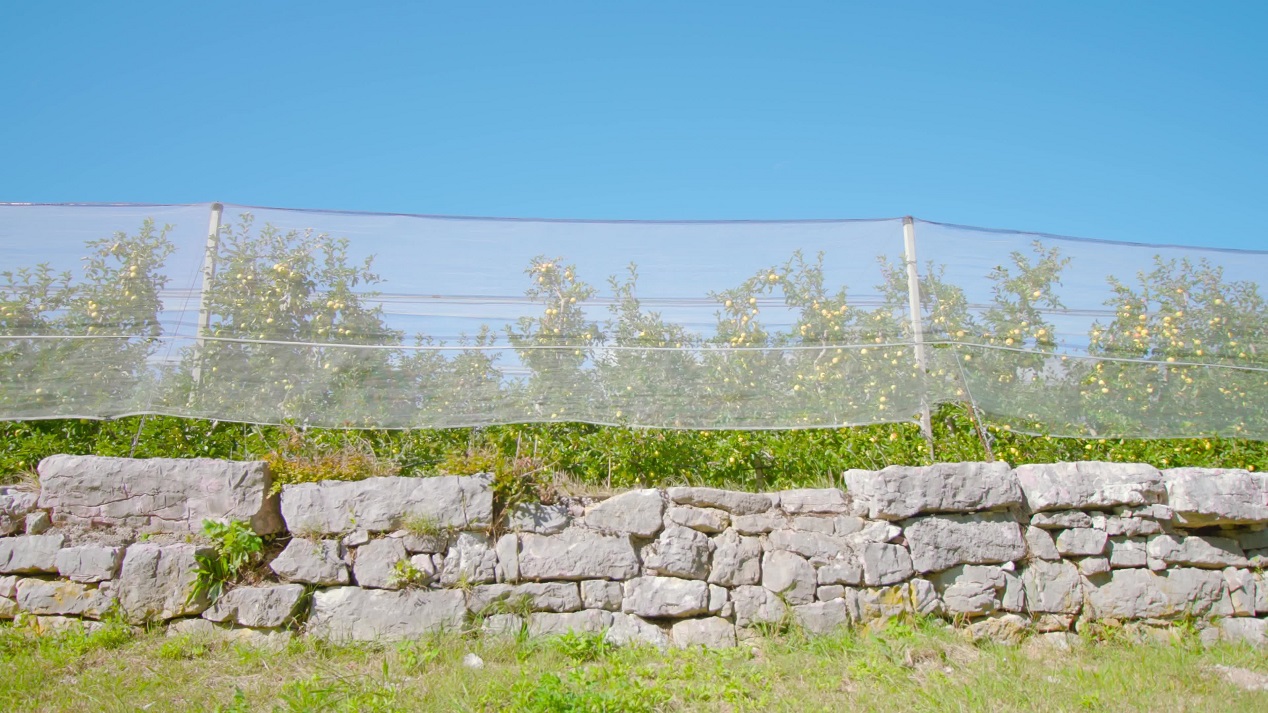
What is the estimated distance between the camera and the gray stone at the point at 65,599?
3900 mm

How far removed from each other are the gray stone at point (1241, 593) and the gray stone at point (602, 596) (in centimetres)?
299

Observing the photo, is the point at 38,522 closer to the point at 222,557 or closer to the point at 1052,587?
the point at 222,557

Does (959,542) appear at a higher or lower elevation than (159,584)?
higher

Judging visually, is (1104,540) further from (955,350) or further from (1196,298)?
(1196,298)

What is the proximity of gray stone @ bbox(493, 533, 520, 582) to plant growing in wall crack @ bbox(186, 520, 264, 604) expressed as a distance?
1123 millimetres

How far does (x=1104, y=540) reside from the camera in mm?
4086

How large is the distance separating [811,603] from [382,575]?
2.01m

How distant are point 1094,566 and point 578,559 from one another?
2.49 meters

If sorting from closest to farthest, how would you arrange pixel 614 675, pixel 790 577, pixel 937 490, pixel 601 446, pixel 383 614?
pixel 614 675, pixel 383 614, pixel 790 577, pixel 937 490, pixel 601 446

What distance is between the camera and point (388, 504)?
4008mm

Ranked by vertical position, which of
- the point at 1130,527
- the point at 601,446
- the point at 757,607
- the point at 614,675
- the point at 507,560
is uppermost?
the point at 601,446

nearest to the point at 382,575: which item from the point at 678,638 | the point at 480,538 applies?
the point at 480,538

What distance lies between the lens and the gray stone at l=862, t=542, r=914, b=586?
3.96 metres

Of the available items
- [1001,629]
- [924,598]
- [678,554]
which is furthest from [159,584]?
[1001,629]
